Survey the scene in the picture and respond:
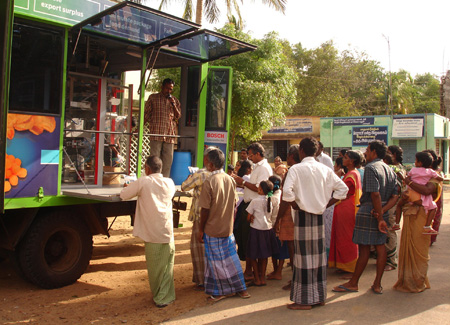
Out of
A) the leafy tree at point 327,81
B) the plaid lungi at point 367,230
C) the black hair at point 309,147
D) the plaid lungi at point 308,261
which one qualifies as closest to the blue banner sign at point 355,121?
the leafy tree at point 327,81

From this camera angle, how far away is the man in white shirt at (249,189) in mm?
5703

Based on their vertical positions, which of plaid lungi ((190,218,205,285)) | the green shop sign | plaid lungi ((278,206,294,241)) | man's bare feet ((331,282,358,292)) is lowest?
man's bare feet ((331,282,358,292))

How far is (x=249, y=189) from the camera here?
577 cm

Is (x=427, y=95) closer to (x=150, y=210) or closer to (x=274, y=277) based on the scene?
(x=274, y=277)

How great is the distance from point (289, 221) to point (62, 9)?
12.1ft

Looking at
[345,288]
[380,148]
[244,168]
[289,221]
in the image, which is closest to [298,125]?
[244,168]

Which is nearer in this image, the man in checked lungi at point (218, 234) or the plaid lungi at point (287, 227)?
the man in checked lungi at point (218, 234)

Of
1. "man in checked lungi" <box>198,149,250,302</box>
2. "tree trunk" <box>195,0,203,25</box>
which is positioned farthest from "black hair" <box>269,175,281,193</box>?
"tree trunk" <box>195,0,203,25</box>

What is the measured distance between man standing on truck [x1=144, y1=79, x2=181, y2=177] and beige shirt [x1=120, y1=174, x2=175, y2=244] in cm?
198

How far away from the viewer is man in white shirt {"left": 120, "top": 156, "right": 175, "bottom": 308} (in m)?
4.84

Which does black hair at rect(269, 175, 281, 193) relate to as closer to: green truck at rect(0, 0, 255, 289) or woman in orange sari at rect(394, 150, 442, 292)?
woman in orange sari at rect(394, 150, 442, 292)

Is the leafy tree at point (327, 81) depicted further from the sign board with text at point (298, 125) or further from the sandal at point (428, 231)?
the sandal at point (428, 231)

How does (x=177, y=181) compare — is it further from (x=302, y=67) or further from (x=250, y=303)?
(x=302, y=67)

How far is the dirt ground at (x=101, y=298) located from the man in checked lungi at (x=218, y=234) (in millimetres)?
330
